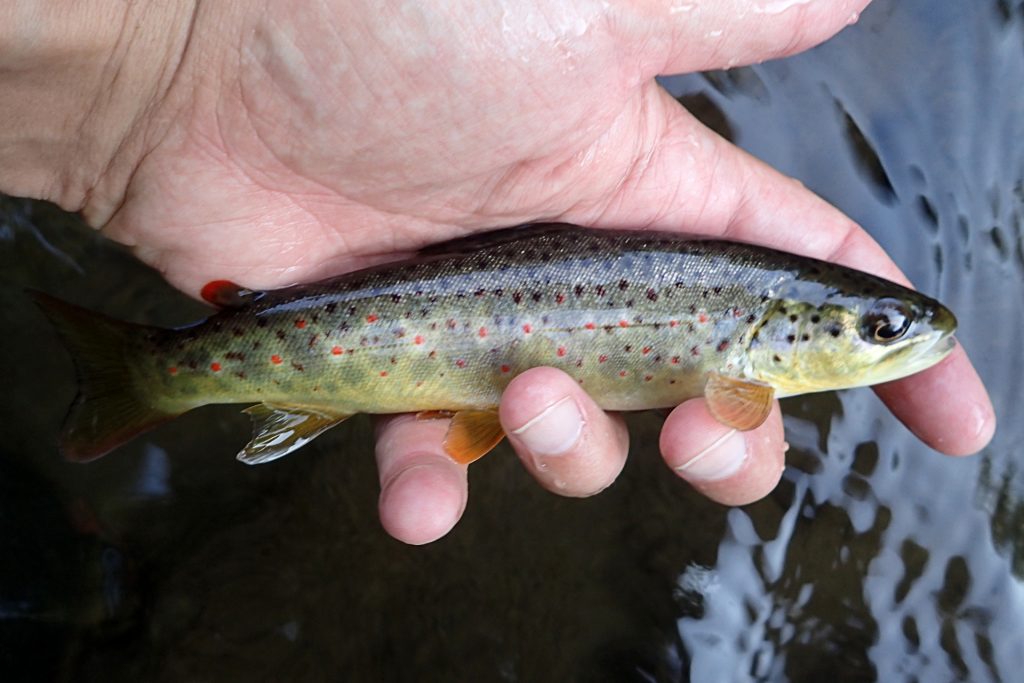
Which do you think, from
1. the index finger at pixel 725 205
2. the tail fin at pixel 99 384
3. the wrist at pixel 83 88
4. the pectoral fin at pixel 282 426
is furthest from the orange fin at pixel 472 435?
the wrist at pixel 83 88

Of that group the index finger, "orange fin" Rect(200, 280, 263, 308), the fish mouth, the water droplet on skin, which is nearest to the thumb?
the water droplet on skin

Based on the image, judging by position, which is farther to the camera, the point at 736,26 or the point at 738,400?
the point at 738,400

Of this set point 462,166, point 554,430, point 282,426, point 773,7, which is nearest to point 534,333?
point 554,430

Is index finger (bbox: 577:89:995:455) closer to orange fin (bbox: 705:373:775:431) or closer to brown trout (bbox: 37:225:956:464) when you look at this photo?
brown trout (bbox: 37:225:956:464)

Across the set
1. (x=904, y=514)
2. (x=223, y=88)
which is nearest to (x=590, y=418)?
(x=223, y=88)

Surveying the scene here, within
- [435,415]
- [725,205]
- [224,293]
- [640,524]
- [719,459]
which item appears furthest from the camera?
[640,524]

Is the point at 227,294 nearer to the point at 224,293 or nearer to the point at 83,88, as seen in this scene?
the point at 224,293

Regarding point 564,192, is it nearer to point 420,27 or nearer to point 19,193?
point 420,27
